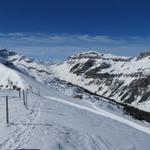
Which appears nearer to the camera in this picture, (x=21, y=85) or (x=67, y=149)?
(x=67, y=149)

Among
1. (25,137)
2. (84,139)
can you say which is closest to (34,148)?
(25,137)

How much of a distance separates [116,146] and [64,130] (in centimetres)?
378

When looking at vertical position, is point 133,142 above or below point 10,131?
below

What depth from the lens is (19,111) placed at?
1292 inches

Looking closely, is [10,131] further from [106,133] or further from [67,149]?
[106,133]

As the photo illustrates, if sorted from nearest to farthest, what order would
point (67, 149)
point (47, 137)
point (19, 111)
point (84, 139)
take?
point (67, 149), point (47, 137), point (84, 139), point (19, 111)

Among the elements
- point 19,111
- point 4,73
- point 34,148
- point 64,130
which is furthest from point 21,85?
point 34,148

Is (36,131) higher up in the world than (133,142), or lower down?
higher up

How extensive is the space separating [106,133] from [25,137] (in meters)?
10.0

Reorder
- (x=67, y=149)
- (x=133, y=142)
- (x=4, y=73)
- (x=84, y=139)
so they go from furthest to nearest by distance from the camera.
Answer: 1. (x=4, y=73)
2. (x=133, y=142)
3. (x=84, y=139)
4. (x=67, y=149)

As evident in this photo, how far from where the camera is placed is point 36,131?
2341 centimetres

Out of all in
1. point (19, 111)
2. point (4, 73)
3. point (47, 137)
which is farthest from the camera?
point (4, 73)

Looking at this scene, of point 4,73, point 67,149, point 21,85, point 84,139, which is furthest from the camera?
point 4,73

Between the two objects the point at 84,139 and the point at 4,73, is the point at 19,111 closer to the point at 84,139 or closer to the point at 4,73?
the point at 84,139
